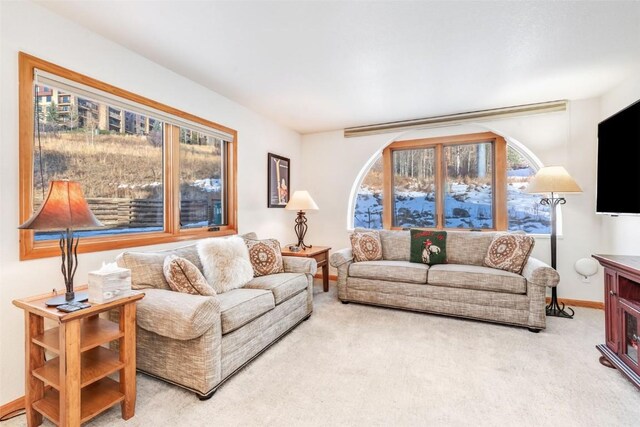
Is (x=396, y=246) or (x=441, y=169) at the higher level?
(x=441, y=169)

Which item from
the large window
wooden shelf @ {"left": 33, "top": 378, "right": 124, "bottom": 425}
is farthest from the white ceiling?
wooden shelf @ {"left": 33, "top": 378, "right": 124, "bottom": 425}

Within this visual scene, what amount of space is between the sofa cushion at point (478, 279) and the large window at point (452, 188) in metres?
1.13

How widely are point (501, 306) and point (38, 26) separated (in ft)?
13.8

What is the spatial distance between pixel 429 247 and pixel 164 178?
302 cm

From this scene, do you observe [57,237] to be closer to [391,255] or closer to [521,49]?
[391,255]

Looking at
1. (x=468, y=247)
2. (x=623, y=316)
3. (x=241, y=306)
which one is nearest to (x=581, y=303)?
(x=468, y=247)

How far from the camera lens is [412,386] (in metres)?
1.95

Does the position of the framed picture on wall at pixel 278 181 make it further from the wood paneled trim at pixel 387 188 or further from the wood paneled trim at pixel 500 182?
the wood paneled trim at pixel 500 182

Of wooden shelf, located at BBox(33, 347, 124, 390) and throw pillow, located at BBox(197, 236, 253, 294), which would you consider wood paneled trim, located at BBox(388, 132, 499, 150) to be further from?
wooden shelf, located at BBox(33, 347, 124, 390)

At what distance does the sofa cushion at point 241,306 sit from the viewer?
1.99 metres

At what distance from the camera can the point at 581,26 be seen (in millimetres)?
2076

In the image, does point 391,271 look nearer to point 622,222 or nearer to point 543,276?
point 543,276

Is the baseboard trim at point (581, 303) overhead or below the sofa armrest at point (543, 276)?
below

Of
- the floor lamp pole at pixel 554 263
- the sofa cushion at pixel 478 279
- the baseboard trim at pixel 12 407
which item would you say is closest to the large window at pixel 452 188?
the floor lamp pole at pixel 554 263
